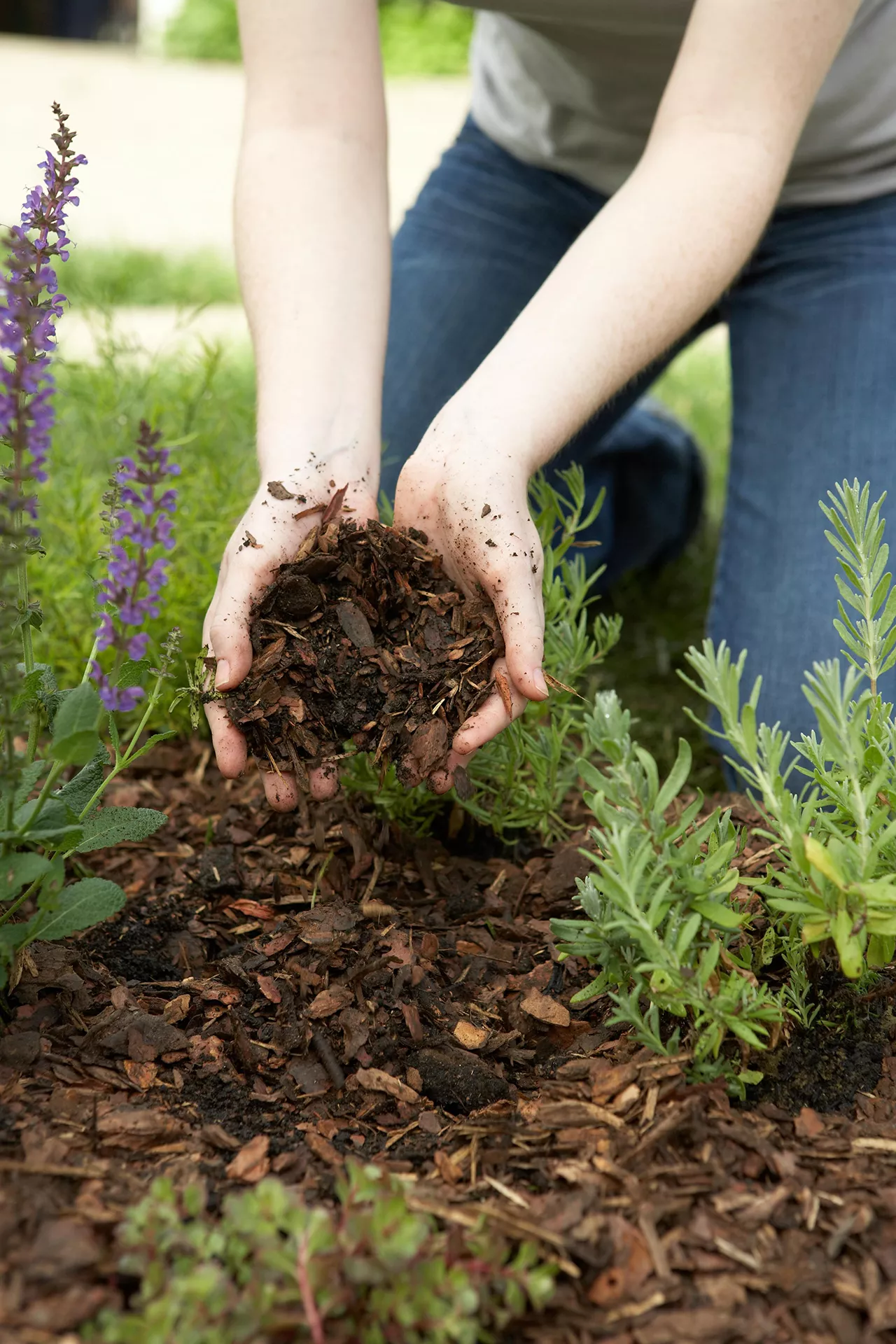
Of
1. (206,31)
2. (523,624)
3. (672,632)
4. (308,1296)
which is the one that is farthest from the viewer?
(206,31)

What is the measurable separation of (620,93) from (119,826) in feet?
7.49

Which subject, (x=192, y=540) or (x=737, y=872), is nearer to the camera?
(x=737, y=872)

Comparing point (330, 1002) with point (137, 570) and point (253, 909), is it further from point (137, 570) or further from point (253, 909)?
point (137, 570)

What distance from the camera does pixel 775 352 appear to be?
2793mm

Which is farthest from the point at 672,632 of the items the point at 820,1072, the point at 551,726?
the point at 820,1072

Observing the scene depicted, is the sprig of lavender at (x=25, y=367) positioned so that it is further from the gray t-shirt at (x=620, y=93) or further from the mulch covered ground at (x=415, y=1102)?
the gray t-shirt at (x=620, y=93)

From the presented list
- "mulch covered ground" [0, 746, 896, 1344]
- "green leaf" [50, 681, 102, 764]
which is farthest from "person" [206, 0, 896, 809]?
"green leaf" [50, 681, 102, 764]

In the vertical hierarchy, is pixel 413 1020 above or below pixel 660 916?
below

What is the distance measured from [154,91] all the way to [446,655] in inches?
511

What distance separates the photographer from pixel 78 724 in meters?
1.20

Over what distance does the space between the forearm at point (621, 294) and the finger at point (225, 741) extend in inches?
22.3

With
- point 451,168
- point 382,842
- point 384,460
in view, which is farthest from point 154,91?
point 382,842

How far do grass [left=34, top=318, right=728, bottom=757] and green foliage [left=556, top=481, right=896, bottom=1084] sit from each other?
0.94 metres

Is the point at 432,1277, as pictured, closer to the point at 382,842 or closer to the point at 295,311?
the point at 382,842
